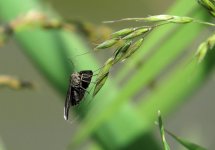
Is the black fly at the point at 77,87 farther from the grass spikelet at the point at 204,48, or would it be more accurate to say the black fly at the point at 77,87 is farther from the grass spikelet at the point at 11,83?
the grass spikelet at the point at 11,83

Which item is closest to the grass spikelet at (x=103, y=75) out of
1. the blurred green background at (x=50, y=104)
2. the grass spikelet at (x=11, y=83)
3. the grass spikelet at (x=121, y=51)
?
the grass spikelet at (x=121, y=51)

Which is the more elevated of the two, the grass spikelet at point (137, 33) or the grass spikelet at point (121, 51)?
the grass spikelet at point (137, 33)

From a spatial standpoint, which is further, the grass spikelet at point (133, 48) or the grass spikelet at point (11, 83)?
the grass spikelet at point (11, 83)

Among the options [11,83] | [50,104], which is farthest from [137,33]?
[50,104]

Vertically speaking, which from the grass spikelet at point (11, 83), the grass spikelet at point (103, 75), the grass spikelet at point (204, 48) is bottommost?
the grass spikelet at point (11, 83)

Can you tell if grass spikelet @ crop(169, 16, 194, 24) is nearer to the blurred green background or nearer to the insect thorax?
the insect thorax

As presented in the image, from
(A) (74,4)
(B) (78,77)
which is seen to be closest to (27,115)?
(A) (74,4)
